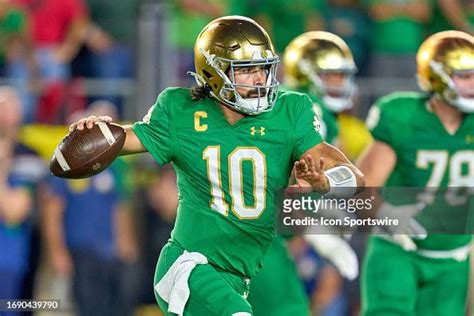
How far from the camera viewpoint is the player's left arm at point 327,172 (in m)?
4.94

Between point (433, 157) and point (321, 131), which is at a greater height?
point (321, 131)

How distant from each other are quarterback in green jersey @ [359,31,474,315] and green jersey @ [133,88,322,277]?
144 cm

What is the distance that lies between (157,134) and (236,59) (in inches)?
15.3

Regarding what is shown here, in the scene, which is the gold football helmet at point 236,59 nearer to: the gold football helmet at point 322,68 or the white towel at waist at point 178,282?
the white towel at waist at point 178,282

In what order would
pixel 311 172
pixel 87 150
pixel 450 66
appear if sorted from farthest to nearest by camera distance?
pixel 450 66 < pixel 87 150 < pixel 311 172

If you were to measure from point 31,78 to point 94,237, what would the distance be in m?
1.36

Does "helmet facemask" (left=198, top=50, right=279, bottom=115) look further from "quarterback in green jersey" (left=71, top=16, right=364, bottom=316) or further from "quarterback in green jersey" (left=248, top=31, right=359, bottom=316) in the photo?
"quarterback in green jersey" (left=248, top=31, right=359, bottom=316)

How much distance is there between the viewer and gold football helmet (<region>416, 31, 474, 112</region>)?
21.7ft

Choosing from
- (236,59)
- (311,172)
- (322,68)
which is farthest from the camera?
(322,68)

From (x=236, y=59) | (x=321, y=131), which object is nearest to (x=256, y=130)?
(x=236, y=59)

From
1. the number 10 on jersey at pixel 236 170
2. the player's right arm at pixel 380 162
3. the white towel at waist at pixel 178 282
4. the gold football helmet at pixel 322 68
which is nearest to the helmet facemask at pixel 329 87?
the gold football helmet at pixel 322 68

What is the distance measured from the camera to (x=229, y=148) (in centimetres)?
518

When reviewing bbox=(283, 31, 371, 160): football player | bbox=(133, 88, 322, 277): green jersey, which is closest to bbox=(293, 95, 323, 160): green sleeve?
bbox=(133, 88, 322, 277): green jersey

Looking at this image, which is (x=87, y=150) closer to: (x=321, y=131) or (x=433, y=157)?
(x=321, y=131)
